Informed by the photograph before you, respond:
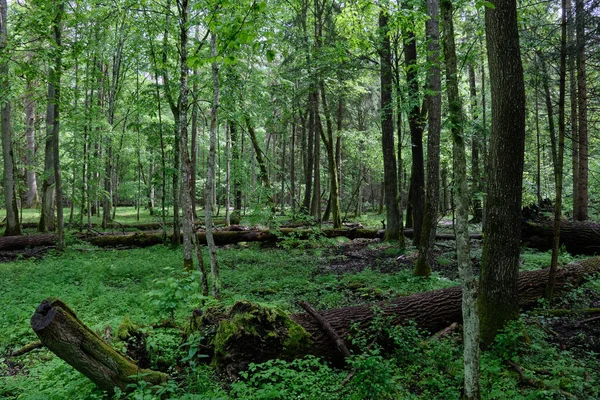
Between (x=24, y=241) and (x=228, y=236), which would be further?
(x=228, y=236)

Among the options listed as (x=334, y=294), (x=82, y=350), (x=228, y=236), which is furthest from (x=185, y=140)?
(x=228, y=236)

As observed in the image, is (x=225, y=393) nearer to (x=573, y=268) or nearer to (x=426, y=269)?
(x=426, y=269)

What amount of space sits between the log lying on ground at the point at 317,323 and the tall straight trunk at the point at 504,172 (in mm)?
895

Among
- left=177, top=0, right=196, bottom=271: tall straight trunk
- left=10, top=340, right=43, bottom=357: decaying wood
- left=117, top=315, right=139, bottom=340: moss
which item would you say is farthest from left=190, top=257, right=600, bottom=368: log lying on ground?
left=177, top=0, right=196, bottom=271: tall straight trunk

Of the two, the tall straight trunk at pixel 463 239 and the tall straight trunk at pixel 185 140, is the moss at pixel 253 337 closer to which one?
the tall straight trunk at pixel 463 239

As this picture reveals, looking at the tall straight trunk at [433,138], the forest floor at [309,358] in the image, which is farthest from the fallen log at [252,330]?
the tall straight trunk at [433,138]

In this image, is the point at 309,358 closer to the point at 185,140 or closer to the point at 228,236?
the point at 185,140

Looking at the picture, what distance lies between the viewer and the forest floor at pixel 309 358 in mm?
4039

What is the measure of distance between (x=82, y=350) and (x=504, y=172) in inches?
220

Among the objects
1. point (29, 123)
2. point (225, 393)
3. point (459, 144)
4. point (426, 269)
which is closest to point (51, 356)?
point (225, 393)

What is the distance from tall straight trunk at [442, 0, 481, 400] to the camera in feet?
12.0

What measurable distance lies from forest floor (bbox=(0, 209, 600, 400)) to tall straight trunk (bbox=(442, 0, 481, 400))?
1.68 feet

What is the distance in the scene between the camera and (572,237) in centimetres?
1139

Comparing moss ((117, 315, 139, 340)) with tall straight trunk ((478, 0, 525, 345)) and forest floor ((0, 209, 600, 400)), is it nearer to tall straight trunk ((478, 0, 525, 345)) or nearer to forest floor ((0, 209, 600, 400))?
forest floor ((0, 209, 600, 400))
